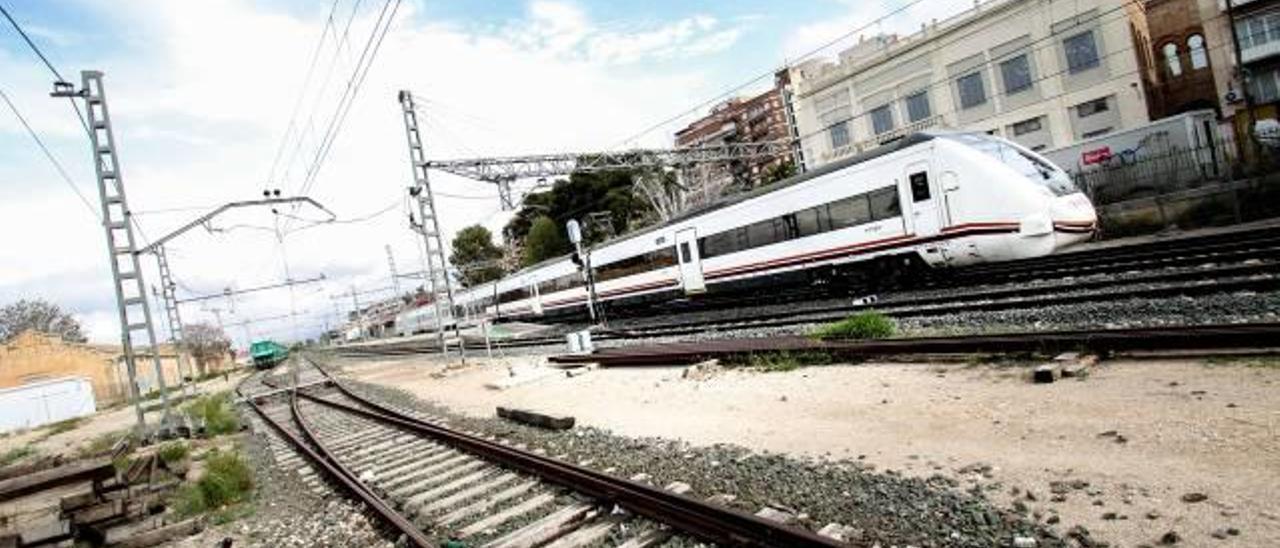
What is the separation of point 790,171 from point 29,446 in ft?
157

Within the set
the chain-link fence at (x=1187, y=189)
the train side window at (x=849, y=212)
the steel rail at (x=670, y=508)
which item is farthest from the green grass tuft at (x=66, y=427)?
the chain-link fence at (x=1187, y=189)

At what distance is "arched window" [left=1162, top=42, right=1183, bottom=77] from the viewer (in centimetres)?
3928

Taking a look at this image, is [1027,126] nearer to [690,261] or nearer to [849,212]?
[690,261]

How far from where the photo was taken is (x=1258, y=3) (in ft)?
122

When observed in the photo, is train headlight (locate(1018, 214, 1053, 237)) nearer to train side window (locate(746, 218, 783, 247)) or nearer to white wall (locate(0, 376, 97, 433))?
train side window (locate(746, 218, 783, 247))

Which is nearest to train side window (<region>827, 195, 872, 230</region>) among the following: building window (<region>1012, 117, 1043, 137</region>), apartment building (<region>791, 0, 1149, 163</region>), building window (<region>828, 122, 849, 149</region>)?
apartment building (<region>791, 0, 1149, 163</region>)

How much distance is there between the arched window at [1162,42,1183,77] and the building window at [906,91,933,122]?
11.6 m

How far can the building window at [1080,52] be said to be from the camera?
34.8 m

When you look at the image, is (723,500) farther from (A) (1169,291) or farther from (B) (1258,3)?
(B) (1258,3)

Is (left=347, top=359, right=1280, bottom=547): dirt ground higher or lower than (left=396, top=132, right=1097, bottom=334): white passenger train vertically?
lower

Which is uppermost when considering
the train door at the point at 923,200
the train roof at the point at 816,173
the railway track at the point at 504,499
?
the train roof at the point at 816,173

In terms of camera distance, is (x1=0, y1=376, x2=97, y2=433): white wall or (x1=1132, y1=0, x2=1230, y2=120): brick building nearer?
(x1=1132, y1=0, x2=1230, y2=120): brick building

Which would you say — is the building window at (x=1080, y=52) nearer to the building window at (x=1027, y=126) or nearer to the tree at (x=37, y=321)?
the building window at (x=1027, y=126)

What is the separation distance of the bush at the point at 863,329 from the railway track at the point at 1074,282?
1.52m
